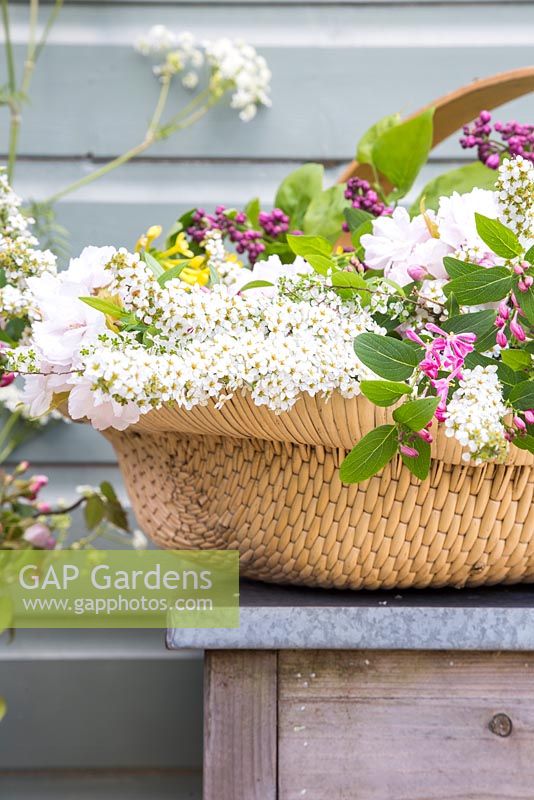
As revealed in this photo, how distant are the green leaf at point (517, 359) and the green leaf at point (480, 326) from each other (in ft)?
0.04

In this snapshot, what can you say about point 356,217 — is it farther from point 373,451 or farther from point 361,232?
point 373,451

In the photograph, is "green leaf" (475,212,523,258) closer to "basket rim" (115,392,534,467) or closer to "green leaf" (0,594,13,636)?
"basket rim" (115,392,534,467)

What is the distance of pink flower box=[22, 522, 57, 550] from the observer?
3.08ft

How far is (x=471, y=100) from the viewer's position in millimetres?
790

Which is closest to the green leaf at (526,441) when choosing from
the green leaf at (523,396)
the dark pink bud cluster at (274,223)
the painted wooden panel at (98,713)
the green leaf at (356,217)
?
the green leaf at (523,396)

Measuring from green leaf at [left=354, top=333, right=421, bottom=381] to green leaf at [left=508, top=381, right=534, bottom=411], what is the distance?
6cm

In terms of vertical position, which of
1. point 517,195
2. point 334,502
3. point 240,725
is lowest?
point 240,725

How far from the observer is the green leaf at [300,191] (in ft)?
2.41

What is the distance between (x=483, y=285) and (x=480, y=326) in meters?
0.02

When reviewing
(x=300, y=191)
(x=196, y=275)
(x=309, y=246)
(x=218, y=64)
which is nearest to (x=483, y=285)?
(x=309, y=246)

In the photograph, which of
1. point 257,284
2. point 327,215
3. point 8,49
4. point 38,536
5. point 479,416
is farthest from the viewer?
point 8,49

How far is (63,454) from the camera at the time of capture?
3.65ft

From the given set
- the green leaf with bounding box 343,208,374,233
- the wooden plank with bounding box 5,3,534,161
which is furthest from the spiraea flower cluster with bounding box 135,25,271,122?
the green leaf with bounding box 343,208,374,233

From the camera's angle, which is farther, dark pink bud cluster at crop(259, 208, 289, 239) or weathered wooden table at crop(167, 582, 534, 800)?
dark pink bud cluster at crop(259, 208, 289, 239)
